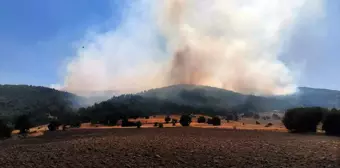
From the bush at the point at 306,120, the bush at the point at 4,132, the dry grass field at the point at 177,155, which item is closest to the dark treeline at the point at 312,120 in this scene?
the bush at the point at 306,120

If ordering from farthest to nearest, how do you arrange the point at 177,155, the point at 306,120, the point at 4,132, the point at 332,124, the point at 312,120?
the point at 4,132
the point at 306,120
the point at 312,120
the point at 332,124
the point at 177,155

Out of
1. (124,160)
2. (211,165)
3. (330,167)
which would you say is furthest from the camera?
(124,160)

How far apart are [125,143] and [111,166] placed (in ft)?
53.8

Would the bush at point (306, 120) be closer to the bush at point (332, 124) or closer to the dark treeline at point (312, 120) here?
the dark treeline at point (312, 120)

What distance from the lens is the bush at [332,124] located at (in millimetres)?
85625

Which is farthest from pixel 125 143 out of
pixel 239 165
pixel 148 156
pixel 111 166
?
pixel 239 165

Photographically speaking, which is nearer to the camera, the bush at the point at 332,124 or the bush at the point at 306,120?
the bush at the point at 332,124

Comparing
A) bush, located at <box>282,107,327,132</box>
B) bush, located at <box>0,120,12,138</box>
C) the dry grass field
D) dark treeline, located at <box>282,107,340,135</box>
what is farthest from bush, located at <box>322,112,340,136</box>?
A: bush, located at <box>0,120,12,138</box>

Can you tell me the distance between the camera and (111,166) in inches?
1777

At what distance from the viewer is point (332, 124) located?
284ft

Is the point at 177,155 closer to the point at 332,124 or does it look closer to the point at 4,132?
the point at 332,124

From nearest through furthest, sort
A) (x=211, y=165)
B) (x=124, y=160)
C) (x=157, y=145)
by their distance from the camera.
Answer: (x=211, y=165), (x=124, y=160), (x=157, y=145)

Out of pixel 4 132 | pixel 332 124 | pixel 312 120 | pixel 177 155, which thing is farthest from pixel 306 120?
pixel 4 132

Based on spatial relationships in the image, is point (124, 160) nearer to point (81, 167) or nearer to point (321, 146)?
point (81, 167)
